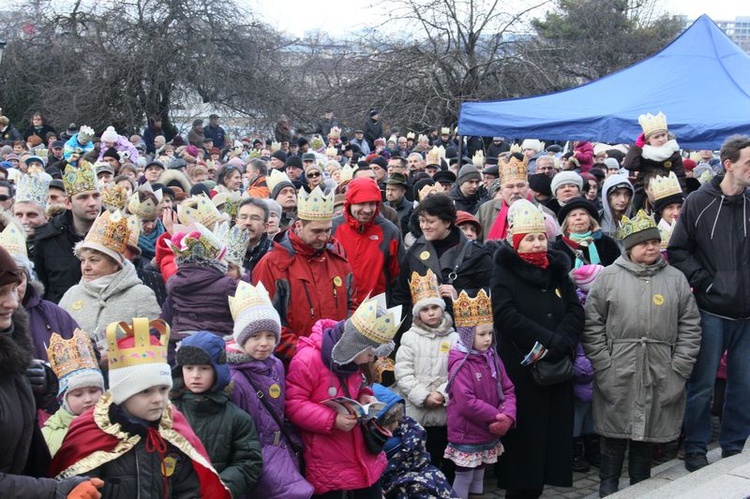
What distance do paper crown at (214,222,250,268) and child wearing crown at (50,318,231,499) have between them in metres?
2.32

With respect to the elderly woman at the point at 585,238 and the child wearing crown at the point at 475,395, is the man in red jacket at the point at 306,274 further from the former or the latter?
the elderly woman at the point at 585,238

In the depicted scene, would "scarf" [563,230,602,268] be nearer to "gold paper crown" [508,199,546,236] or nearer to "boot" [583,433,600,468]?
"gold paper crown" [508,199,546,236]

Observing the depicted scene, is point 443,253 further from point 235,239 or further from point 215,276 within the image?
point 215,276

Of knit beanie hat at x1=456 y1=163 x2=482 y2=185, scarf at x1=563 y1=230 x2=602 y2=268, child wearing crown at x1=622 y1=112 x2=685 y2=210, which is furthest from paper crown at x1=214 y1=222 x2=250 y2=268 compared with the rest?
child wearing crown at x1=622 y1=112 x2=685 y2=210

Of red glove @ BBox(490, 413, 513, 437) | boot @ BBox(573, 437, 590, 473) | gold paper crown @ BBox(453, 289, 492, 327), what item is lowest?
boot @ BBox(573, 437, 590, 473)

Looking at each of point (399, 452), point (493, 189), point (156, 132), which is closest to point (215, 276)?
point (399, 452)

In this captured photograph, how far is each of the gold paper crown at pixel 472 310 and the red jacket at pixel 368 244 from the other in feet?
3.90

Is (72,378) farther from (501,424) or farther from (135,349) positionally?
(501,424)

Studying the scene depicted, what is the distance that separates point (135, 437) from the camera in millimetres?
3385

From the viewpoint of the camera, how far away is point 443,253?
6.61 m

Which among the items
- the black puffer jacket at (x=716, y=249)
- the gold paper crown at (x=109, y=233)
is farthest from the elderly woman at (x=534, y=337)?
the gold paper crown at (x=109, y=233)

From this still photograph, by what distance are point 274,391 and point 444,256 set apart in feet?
7.54

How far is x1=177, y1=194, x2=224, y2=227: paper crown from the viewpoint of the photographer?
6.36 metres

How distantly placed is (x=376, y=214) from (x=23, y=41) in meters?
18.8
